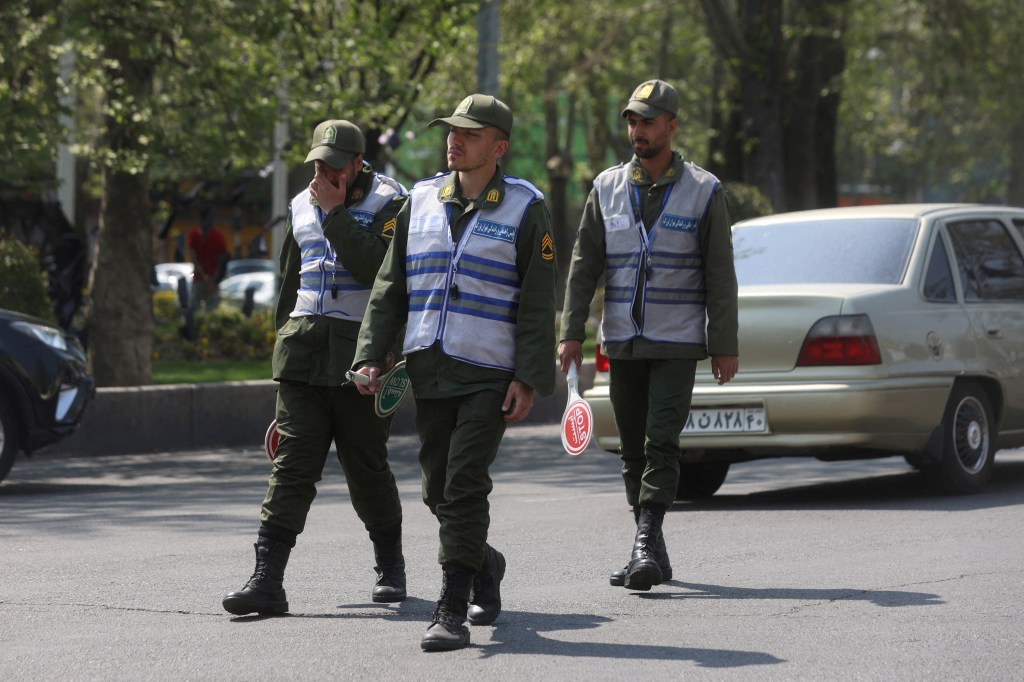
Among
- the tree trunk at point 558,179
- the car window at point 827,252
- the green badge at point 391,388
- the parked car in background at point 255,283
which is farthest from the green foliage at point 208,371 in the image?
the parked car in background at point 255,283

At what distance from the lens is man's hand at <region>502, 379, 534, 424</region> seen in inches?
209

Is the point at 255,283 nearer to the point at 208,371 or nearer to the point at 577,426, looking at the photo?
the point at 208,371

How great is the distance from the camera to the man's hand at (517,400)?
5.32 meters

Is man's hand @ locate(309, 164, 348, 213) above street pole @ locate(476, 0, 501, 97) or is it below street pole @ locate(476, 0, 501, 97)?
below

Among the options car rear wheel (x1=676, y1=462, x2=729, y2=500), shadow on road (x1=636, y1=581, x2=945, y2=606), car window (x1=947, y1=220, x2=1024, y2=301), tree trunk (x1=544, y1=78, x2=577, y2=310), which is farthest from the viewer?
tree trunk (x1=544, y1=78, x2=577, y2=310)

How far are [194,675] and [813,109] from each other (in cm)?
1797

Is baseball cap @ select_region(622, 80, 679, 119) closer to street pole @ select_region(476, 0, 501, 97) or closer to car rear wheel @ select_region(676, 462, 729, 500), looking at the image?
car rear wheel @ select_region(676, 462, 729, 500)

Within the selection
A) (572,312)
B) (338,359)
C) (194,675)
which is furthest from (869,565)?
(194,675)

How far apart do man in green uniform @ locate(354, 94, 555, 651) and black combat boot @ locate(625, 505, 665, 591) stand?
2.86 ft

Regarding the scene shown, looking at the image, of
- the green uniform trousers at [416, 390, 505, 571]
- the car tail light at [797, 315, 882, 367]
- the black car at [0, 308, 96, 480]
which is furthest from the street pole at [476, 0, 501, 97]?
the green uniform trousers at [416, 390, 505, 571]

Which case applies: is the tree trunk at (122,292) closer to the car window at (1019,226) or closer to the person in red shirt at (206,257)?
the person in red shirt at (206,257)

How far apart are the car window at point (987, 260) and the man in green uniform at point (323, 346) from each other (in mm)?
4336

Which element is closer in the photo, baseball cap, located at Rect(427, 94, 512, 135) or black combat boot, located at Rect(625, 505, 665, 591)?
baseball cap, located at Rect(427, 94, 512, 135)

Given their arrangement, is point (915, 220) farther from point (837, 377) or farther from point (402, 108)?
point (402, 108)
